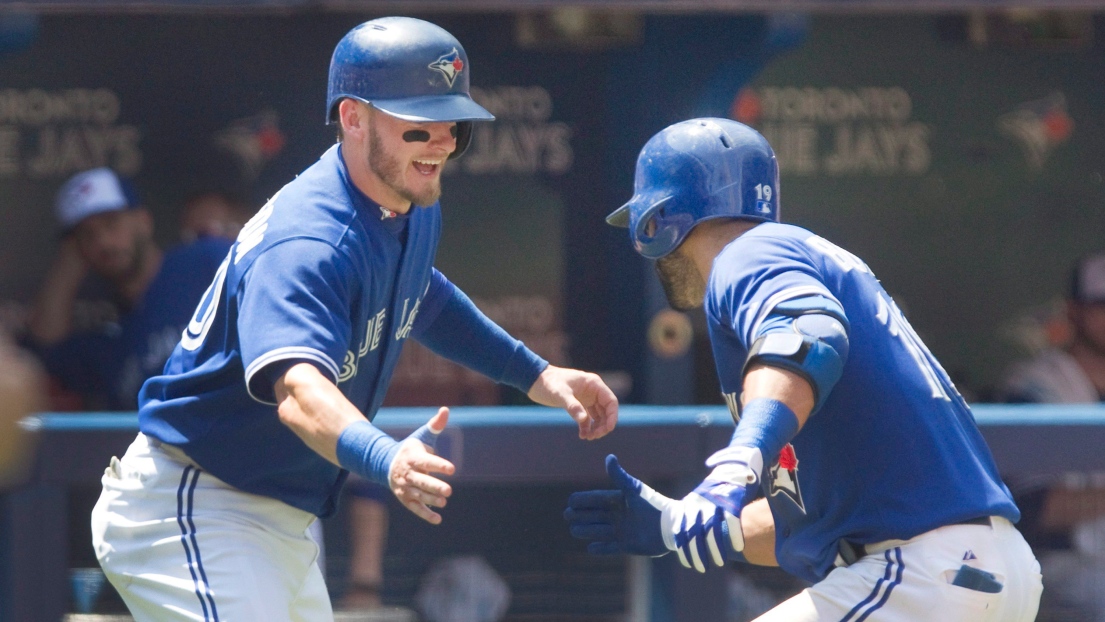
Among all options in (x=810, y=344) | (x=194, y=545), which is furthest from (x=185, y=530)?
(x=810, y=344)

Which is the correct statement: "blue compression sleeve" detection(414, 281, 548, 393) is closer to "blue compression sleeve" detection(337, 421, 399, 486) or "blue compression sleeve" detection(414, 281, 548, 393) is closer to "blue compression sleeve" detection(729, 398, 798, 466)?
"blue compression sleeve" detection(337, 421, 399, 486)

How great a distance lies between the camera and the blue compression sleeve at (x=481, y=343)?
341cm

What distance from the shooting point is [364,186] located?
116 inches

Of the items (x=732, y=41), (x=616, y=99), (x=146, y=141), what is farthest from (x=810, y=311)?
(x=146, y=141)

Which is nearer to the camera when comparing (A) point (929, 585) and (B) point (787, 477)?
(A) point (929, 585)

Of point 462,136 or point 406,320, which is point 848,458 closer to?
point 406,320

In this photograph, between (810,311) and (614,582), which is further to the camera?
(614,582)

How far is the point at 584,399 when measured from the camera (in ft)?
11.0

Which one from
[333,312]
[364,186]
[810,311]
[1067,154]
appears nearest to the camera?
[810,311]

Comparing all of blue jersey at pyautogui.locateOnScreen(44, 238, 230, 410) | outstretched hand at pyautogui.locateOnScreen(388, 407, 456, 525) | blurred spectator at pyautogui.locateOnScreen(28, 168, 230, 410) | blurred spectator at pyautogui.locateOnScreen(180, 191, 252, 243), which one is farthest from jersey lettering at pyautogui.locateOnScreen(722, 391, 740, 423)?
blurred spectator at pyautogui.locateOnScreen(180, 191, 252, 243)

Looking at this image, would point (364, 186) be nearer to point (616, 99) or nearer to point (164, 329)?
point (164, 329)

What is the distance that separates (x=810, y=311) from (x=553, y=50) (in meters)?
3.63

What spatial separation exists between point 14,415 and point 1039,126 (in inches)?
165

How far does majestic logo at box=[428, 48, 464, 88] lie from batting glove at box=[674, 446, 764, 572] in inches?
42.2
